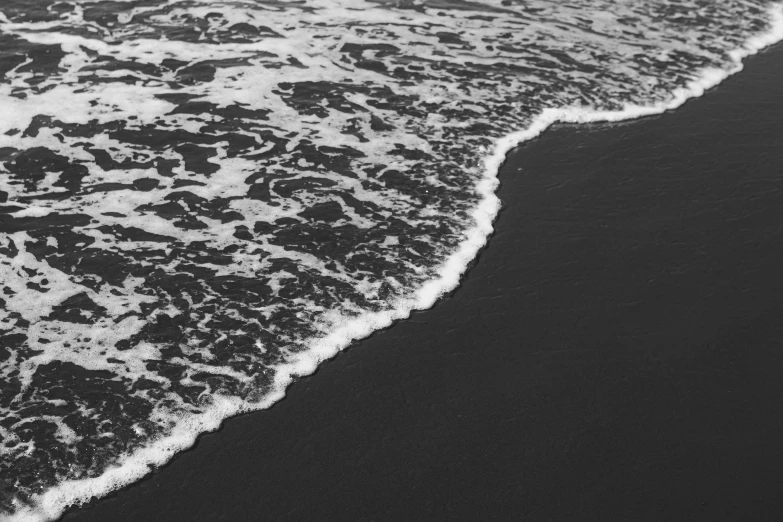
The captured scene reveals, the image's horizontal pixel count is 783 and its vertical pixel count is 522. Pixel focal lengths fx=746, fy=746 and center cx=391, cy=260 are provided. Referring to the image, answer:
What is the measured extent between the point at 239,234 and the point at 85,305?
6.11 ft

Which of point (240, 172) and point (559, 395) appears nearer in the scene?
point (559, 395)

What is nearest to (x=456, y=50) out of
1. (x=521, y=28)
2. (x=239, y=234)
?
(x=521, y=28)

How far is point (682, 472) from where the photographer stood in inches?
224

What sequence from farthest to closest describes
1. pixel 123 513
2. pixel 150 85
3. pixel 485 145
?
1. pixel 150 85
2. pixel 485 145
3. pixel 123 513

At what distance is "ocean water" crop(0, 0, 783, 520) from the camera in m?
6.60

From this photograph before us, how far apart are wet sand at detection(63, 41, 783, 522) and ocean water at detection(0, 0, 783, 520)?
46cm

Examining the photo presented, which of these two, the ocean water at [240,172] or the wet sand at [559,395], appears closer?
the wet sand at [559,395]

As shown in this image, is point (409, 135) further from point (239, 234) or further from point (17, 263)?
point (17, 263)

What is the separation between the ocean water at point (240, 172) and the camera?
6.60m

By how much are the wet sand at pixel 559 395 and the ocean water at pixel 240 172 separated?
46 cm

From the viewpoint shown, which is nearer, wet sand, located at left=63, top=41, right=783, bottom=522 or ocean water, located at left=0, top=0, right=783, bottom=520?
wet sand, located at left=63, top=41, right=783, bottom=522

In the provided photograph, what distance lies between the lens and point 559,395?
6.36m

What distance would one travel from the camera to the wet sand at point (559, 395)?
5547 mm

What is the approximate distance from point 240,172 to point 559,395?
534 centimetres
